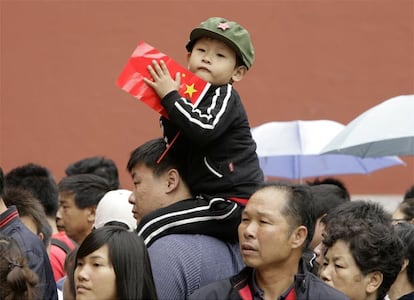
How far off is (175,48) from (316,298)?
847 centimetres

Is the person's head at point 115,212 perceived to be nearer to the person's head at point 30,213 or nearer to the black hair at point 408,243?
the person's head at point 30,213

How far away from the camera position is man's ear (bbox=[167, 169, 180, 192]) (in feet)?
15.1

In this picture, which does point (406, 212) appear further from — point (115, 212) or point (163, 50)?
point (163, 50)

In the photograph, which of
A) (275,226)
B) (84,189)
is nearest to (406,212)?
(84,189)

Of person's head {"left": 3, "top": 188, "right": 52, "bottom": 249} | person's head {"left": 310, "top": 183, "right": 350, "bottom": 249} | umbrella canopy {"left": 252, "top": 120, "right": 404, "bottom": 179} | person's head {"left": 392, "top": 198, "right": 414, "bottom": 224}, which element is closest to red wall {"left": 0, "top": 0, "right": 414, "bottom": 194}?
umbrella canopy {"left": 252, "top": 120, "right": 404, "bottom": 179}

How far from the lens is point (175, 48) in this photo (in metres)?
12.4

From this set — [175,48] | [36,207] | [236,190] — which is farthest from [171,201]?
[175,48]

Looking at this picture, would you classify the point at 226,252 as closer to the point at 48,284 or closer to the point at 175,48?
the point at 48,284

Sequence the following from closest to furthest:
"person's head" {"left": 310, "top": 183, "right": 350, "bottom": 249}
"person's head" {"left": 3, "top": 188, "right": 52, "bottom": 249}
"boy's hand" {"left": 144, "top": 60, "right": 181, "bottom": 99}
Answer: "boy's hand" {"left": 144, "top": 60, "right": 181, "bottom": 99} → "person's head" {"left": 3, "top": 188, "right": 52, "bottom": 249} → "person's head" {"left": 310, "top": 183, "right": 350, "bottom": 249}

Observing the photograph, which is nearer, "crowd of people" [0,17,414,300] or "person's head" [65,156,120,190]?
"crowd of people" [0,17,414,300]

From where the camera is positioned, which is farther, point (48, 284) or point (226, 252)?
point (48, 284)

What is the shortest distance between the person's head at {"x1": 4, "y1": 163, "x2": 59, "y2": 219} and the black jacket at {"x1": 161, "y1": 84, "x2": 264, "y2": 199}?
2.62 meters

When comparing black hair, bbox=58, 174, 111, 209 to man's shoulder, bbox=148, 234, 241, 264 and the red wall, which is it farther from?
the red wall

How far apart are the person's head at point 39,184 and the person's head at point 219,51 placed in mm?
2669
